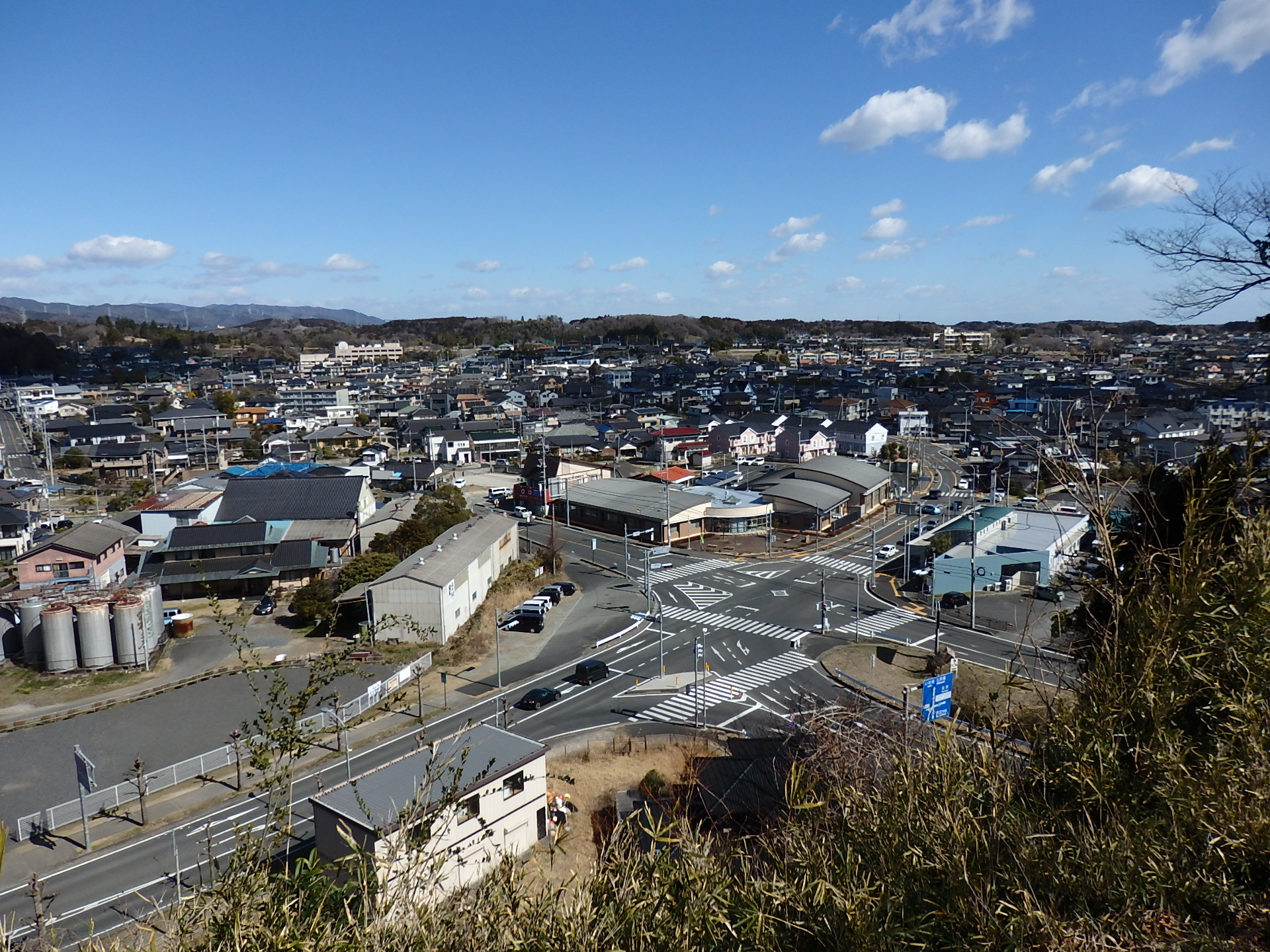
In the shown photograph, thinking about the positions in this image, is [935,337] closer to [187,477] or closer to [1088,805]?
[187,477]

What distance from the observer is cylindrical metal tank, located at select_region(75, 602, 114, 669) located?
34.4 feet

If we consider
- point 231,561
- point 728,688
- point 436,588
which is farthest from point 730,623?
point 231,561

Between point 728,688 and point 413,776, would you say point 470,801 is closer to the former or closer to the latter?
point 413,776

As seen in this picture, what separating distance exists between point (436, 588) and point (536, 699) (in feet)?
8.59

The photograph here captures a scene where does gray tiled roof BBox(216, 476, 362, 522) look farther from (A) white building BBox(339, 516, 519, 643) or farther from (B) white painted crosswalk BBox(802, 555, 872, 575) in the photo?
(B) white painted crosswalk BBox(802, 555, 872, 575)

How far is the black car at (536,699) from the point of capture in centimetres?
938

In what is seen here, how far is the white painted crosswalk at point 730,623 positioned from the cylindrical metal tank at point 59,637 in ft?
27.5

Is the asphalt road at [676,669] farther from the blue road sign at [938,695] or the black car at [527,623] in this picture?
the blue road sign at [938,695]

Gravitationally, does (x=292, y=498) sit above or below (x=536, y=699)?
above

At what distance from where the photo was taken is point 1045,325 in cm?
9794

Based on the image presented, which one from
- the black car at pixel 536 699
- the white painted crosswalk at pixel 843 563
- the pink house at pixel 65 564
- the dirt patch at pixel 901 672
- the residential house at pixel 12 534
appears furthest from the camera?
the residential house at pixel 12 534

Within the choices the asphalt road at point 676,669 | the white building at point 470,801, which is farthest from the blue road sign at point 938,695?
the white building at point 470,801

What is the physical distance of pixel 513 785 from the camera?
21.5 ft

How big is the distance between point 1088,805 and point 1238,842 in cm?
40
